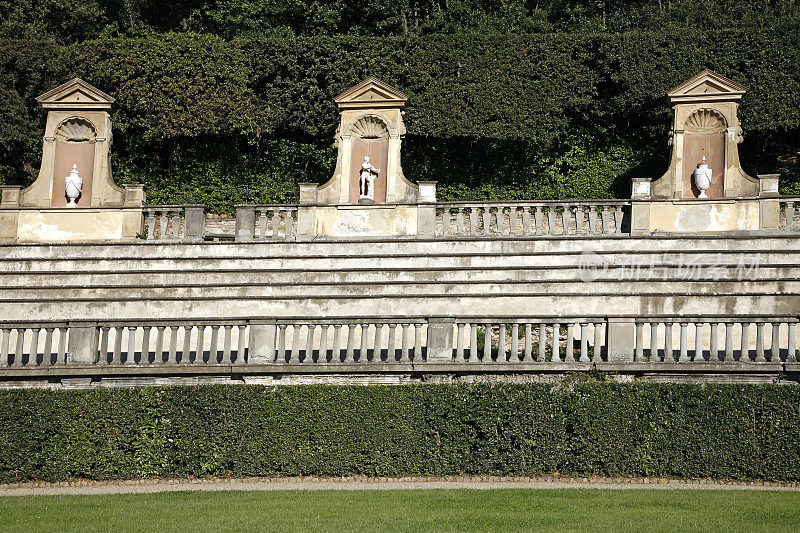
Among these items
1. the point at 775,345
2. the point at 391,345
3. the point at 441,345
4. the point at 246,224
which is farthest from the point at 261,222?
the point at 775,345

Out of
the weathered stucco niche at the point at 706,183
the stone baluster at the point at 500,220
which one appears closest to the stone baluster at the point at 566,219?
the stone baluster at the point at 500,220

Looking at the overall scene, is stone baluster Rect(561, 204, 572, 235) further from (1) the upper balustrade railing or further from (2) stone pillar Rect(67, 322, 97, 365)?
(2) stone pillar Rect(67, 322, 97, 365)

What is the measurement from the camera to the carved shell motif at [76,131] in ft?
80.7

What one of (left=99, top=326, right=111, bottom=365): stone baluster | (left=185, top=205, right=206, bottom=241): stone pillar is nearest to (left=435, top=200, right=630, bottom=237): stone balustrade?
(left=185, top=205, right=206, bottom=241): stone pillar

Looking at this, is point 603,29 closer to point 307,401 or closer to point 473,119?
point 473,119

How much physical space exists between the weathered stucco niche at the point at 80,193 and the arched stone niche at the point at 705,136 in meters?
10.8

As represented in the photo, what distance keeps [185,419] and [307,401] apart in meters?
1.64

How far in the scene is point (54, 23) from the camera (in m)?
32.4

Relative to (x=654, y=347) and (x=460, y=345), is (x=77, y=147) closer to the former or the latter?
(x=460, y=345)

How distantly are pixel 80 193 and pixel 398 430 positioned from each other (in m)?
11.7

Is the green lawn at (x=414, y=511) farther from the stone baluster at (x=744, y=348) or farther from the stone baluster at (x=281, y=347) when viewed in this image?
the stone baluster at (x=281, y=347)

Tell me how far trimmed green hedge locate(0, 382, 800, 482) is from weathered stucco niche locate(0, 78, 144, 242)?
8.63m

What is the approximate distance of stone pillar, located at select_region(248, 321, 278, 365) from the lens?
16656 millimetres

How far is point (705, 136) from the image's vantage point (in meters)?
23.3
